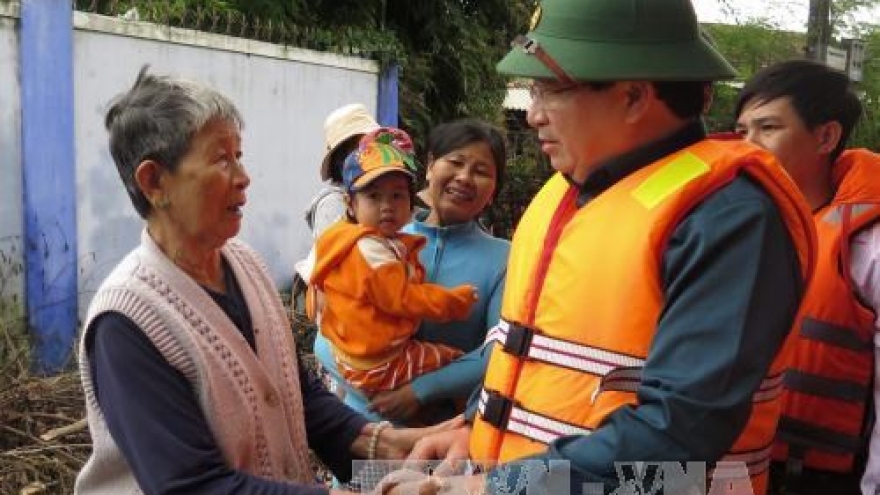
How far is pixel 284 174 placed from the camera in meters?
7.54

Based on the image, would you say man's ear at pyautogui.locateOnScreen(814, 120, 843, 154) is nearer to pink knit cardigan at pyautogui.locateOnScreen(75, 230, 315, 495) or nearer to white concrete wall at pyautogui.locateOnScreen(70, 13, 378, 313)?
pink knit cardigan at pyautogui.locateOnScreen(75, 230, 315, 495)

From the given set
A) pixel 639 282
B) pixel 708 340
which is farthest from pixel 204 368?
pixel 708 340

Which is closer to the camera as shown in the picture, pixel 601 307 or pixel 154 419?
pixel 601 307

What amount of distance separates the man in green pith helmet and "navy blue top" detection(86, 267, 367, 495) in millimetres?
367

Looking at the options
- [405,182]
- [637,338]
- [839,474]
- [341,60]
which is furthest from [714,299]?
[341,60]

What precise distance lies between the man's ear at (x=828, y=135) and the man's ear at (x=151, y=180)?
170 centimetres

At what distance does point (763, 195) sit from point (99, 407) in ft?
4.27

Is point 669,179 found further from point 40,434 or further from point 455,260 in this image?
point 40,434

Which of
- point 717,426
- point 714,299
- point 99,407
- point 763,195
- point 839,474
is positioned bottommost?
point 839,474

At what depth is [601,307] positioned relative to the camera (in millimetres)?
1630

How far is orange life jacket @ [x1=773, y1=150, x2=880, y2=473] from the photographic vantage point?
2350mm

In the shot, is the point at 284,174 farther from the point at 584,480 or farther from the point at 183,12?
the point at 584,480

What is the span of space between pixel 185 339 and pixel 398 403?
1.06m

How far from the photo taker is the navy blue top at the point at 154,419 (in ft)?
5.74
